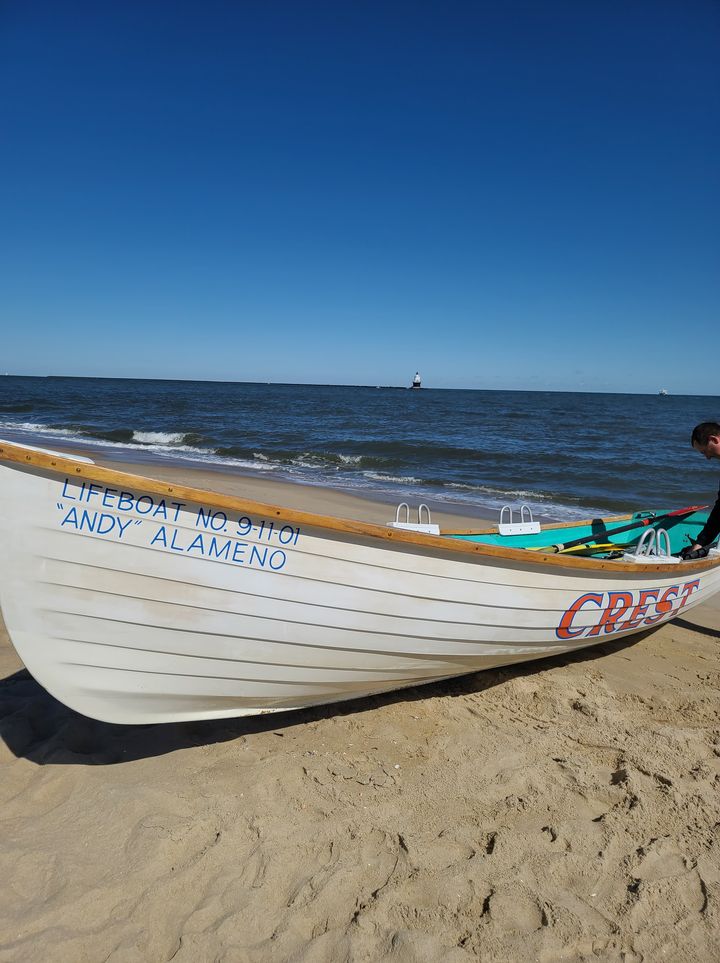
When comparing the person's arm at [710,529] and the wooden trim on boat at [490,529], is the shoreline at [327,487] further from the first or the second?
the person's arm at [710,529]

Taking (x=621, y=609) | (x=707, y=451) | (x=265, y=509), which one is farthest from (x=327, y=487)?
(x=265, y=509)

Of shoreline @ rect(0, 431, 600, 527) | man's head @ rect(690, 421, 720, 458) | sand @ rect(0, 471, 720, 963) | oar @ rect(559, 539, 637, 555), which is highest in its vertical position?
man's head @ rect(690, 421, 720, 458)

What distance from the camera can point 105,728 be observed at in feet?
10.5

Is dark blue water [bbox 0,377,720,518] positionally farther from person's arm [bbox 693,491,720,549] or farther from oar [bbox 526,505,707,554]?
person's arm [bbox 693,491,720,549]

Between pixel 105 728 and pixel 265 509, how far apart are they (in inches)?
71.1

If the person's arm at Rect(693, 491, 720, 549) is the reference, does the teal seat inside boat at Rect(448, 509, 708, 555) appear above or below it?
below

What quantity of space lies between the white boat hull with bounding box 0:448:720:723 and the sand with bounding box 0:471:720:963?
13.5 inches

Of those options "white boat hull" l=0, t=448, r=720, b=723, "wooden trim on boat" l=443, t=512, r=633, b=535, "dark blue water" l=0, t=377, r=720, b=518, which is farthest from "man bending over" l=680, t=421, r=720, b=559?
"dark blue water" l=0, t=377, r=720, b=518

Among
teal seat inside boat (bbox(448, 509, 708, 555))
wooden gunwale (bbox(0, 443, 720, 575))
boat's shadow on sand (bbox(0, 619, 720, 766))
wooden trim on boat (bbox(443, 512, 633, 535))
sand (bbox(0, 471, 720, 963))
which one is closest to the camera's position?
sand (bbox(0, 471, 720, 963))

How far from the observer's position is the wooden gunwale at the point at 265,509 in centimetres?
227

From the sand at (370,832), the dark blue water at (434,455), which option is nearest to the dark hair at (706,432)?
the sand at (370,832)

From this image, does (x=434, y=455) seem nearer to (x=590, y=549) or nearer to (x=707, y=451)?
(x=590, y=549)

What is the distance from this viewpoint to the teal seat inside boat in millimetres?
5035

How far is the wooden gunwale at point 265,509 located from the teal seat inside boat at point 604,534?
1535mm
